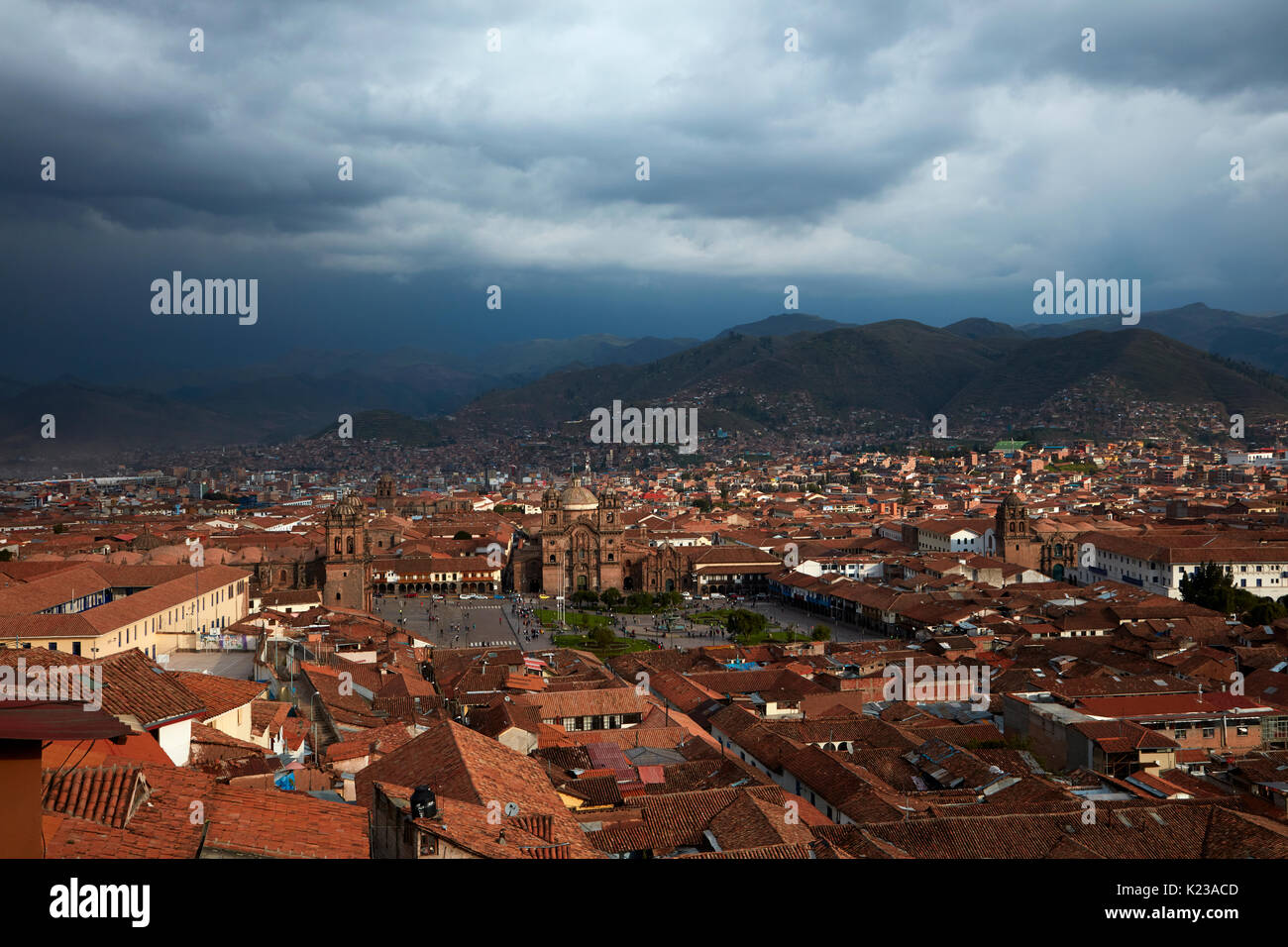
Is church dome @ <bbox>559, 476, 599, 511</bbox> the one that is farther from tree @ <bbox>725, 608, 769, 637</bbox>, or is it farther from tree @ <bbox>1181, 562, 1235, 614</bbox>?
tree @ <bbox>1181, 562, 1235, 614</bbox>

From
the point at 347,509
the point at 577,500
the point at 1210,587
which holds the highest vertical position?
the point at 347,509

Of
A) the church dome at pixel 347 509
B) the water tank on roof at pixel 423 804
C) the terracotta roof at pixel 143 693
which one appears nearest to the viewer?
the water tank on roof at pixel 423 804

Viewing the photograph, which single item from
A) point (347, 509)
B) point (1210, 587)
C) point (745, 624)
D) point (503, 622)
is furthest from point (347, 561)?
point (1210, 587)

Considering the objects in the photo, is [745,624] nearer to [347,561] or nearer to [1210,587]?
[347,561]

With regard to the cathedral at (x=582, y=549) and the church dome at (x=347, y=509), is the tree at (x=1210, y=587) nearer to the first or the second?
the cathedral at (x=582, y=549)

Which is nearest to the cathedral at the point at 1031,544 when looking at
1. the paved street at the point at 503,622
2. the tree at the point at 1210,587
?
the tree at the point at 1210,587

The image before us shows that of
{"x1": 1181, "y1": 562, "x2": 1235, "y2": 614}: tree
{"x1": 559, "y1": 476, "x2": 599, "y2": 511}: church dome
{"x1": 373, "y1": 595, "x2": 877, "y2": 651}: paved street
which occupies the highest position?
{"x1": 559, "y1": 476, "x2": 599, "y2": 511}: church dome

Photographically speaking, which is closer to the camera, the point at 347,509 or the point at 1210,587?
the point at 1210,587

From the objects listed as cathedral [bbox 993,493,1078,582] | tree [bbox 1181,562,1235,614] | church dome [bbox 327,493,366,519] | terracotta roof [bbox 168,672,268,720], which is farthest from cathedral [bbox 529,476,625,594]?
terracotta roof [bbox 168,672,268,720]

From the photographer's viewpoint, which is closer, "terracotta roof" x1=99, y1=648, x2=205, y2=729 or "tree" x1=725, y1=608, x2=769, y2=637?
"terracotta roof" x1=99, y1=648, x2=205, y2=729
